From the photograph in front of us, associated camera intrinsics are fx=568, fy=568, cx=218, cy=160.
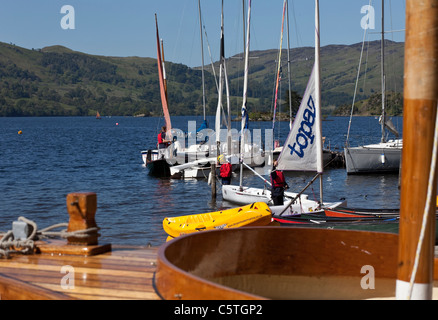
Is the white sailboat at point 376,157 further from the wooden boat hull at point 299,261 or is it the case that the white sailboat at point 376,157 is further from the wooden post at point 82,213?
the wooden post at point 82,213

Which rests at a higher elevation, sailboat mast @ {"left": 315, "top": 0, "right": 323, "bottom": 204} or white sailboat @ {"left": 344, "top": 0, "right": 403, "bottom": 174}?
sailboat mast @ {"left": 315, "top": 0, "right": 323, "bottom": 204}

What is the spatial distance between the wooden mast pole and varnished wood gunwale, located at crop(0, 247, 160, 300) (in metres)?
2.61

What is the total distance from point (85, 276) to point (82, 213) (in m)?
1.20

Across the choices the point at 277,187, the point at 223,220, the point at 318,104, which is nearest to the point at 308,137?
the point at 318,104

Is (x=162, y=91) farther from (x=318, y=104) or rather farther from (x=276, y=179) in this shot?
(x=318, y=104)

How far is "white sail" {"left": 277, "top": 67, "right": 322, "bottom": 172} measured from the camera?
713 inches

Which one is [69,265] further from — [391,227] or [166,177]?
[166,177]

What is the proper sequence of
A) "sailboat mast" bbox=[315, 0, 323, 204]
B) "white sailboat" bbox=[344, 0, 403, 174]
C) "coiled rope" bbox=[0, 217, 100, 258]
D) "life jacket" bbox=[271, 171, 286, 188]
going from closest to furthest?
1. "coiled rope" bbox=[0, 217, 100, 258]
2. "sailboat mast" bbox=[315, 0, 323, 204]
3. "life jacket" bbox=[271, 171, 286, 188]
4. "white sailboat" bbox=[344, 0, 403, 174]

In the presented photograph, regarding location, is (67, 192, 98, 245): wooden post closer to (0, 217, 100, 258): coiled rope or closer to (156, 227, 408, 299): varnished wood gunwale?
(0, 217, 100, 258): coiled rope

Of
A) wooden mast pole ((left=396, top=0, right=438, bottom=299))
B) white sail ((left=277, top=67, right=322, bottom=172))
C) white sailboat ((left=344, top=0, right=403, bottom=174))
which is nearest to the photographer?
wooden mast pole ((left=396, top=0, right=438, bottom=299))

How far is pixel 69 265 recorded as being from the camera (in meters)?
7.12

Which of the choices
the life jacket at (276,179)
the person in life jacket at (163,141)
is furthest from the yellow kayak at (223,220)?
the person in life jacket at (163,141)

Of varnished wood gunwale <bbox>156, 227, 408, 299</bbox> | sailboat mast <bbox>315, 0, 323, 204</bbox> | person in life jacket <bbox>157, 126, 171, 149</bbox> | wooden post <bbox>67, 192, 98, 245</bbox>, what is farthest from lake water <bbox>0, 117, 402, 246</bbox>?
varnished wood gunwale <bbox>156, 227, 408, 299</bbox>

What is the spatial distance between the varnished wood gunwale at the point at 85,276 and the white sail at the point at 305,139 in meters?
11.1
